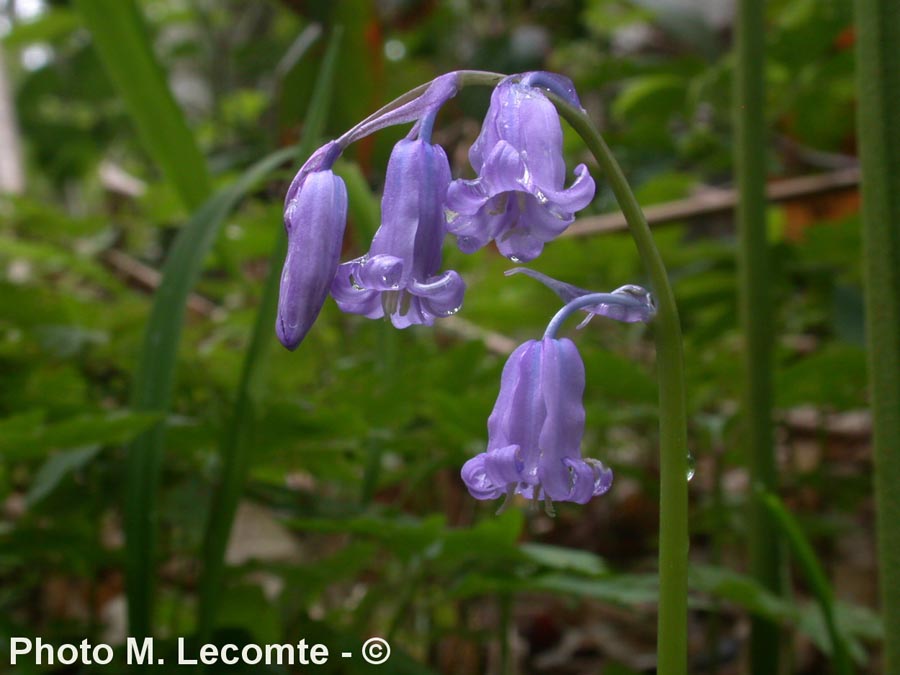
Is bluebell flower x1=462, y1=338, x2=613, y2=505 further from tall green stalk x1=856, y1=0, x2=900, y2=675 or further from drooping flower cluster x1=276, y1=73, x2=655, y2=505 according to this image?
tall green stalk x1=856, y1=0, x2=900, y2=675

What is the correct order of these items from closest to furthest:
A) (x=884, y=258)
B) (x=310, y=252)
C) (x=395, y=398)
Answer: (x=310, y=252) → (x=884, y=258) → (x=395, y=398)

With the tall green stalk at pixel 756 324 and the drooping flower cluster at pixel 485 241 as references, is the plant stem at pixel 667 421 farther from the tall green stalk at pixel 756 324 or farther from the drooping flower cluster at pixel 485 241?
the tall green stalk at pixel 756 324

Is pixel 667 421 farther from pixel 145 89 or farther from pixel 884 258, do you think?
pixel 145 89

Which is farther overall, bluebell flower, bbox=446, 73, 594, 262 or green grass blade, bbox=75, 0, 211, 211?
green grass blade, bbox=75, 0, 211, 211

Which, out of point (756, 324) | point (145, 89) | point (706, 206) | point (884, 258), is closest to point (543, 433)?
point (884, 258)

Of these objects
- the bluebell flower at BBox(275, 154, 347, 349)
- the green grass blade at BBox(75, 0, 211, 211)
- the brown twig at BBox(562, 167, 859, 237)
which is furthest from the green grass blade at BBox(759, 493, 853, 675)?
the brown twig at BBox(562, 167, 859, 237)

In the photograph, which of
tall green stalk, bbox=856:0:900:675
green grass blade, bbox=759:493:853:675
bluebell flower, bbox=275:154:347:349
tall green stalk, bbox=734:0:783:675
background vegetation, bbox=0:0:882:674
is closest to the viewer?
bluebell flower, bbox=275:154:347:349
